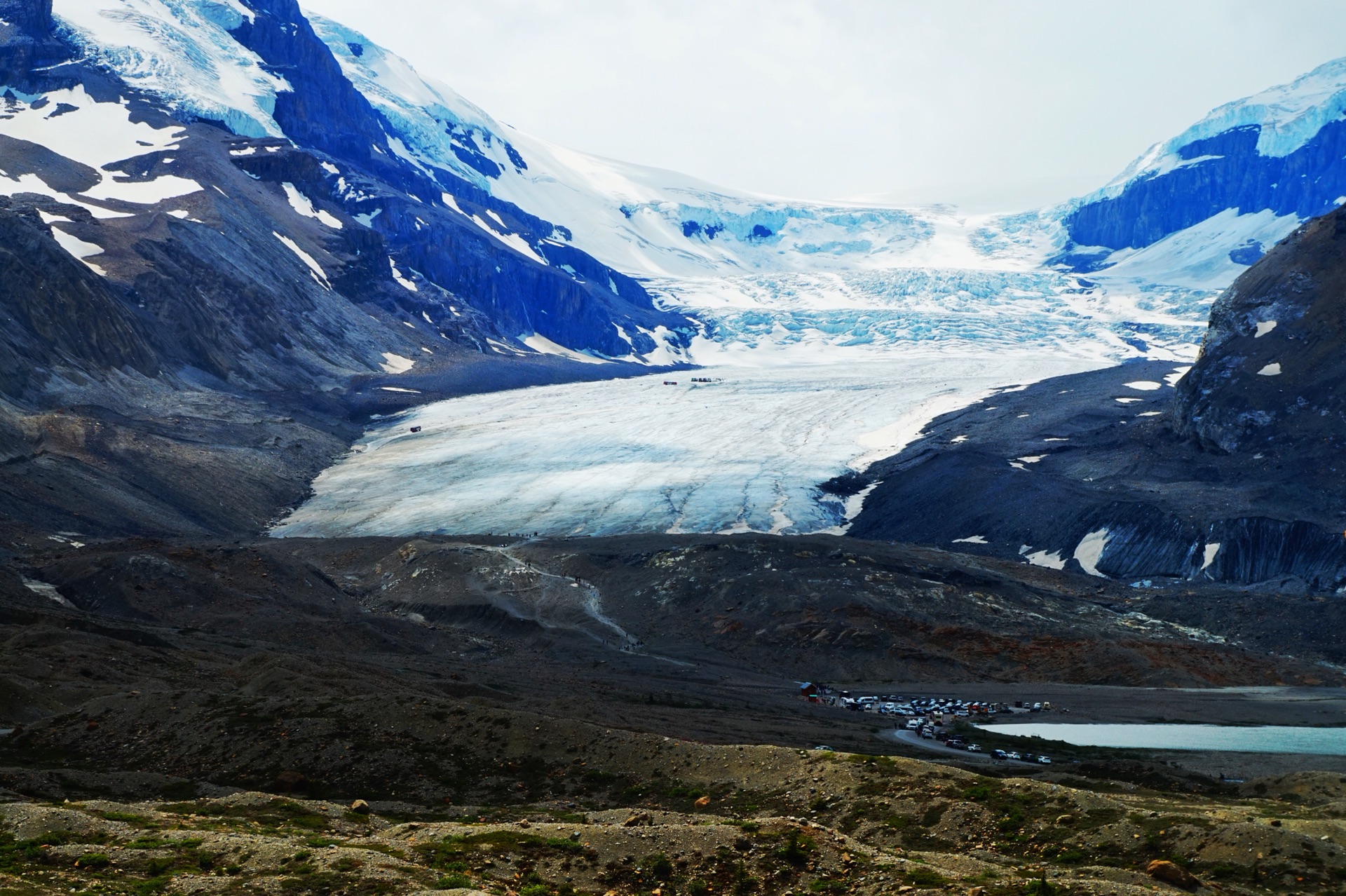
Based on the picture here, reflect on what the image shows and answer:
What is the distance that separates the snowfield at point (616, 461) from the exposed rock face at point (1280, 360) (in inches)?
1310

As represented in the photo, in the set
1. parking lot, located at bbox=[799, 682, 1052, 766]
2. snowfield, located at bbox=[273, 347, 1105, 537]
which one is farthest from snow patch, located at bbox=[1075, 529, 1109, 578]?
parking lot, located at bbox=[799, 682, 1052, 766]

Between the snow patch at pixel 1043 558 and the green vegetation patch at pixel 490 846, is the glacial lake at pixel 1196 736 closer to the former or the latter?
the green vegetation patch at pixel 490 846

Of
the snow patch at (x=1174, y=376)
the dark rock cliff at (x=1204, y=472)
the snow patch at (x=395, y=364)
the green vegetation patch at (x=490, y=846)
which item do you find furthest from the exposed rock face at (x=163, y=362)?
the snow patch at (x=1174, y=376)

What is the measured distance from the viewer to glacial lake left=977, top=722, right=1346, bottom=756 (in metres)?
53.0

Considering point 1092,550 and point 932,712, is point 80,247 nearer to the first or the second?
point 1092,550

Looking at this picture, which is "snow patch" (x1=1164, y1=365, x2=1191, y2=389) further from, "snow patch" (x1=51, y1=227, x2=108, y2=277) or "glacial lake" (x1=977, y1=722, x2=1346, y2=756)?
"snow patch" (x1=51, y1=227, x2=108, y2=277)

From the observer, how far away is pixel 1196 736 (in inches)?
2188

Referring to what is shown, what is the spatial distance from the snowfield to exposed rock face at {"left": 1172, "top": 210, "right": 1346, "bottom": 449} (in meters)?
33.3

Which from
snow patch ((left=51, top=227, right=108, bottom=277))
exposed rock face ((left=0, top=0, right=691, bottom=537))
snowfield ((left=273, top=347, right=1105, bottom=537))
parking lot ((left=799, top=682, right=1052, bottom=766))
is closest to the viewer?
parking lot ((left=799, top=682, right=1052, bottom=766))

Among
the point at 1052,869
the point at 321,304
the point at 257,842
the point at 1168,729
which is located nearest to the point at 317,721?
the point at 257,842

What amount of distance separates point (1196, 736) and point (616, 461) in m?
84.2

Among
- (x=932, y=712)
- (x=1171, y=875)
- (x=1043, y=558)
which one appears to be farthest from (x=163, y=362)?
(x=1171, y=875)

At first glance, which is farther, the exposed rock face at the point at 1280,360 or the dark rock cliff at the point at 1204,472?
the exposed rock face at the point at 1280,360

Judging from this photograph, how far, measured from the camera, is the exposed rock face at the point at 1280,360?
104 meters
